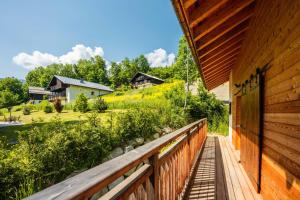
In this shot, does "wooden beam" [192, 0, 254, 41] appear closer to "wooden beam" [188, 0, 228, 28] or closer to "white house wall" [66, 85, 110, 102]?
"wooden beam" [188, 0, 228, 28]

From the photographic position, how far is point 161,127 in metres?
10.6

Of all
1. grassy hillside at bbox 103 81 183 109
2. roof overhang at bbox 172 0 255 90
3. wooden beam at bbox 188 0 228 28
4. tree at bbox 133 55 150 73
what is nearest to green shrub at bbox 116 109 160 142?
roof overhang at bbox 172 0 255 90

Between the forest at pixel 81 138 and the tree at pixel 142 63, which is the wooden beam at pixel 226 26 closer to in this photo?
the forest at pixel 81 138

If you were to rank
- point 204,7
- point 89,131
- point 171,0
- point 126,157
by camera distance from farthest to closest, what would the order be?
point 89,131 → point 204,7 → point 171,0 → point 126,157

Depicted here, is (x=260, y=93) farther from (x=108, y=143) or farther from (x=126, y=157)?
(x=108, y=143)

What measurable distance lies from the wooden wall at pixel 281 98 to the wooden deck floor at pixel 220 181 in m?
0.42

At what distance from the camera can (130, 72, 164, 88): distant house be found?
43.7 metres

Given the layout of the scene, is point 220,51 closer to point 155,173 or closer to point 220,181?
point 220,181

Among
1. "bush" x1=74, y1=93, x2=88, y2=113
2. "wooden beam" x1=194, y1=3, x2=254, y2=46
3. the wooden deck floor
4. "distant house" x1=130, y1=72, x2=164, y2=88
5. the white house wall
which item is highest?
"distant house" x1=130, y1=72, x2=164, y2=88

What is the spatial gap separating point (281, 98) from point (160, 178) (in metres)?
1.56

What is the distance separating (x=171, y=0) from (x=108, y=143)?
545 centimetres

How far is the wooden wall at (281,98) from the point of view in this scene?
182cm

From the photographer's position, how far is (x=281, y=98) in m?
2.19

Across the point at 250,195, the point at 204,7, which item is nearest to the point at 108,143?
the point at 250,195
